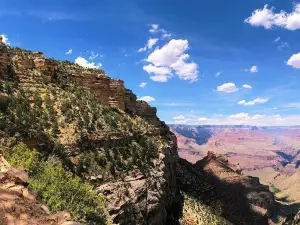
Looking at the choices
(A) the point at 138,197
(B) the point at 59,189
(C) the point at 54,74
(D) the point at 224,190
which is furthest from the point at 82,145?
(D) the point at 224,190

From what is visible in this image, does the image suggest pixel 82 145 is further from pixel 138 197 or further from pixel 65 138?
pixel 138 197

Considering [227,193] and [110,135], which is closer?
[110,135]

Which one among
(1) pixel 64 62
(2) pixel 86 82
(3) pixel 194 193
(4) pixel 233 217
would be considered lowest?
(4) pixel 233 217

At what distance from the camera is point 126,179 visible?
45656mm

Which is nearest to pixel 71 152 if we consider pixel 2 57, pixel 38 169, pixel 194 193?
pixel 38 169

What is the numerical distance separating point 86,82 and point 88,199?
113ft

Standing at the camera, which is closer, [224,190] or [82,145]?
[82,145]

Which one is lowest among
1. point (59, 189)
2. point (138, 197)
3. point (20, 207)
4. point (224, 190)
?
point (224, 190)

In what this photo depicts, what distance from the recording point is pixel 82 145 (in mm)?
44688

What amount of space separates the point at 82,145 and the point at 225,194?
83059 millimetres

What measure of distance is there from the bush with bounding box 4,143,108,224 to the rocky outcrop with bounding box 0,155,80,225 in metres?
6.06

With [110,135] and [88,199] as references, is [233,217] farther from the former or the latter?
[88,199]

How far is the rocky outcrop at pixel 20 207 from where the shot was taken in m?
15.6

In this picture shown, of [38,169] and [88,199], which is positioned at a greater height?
[38,169]
